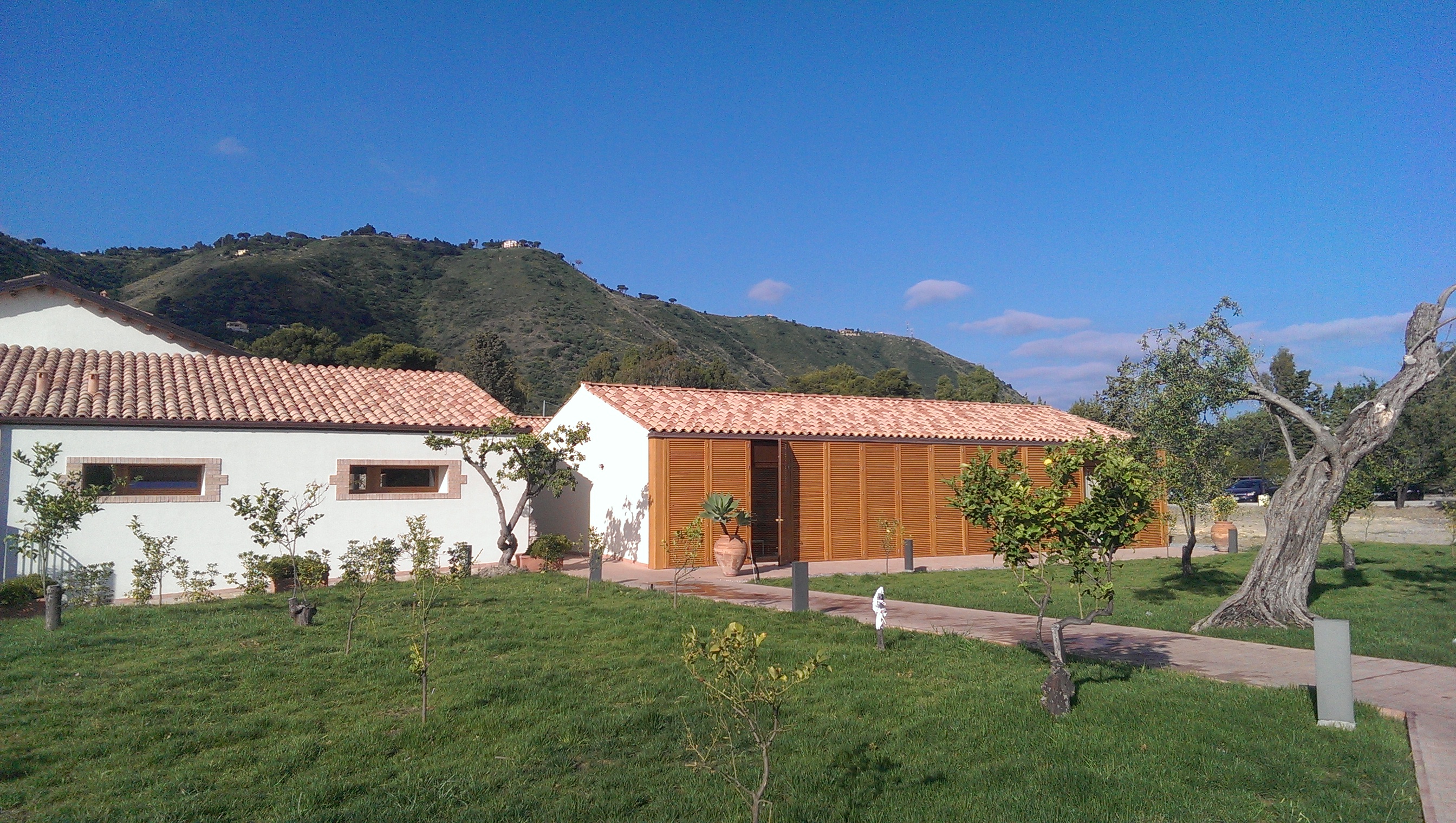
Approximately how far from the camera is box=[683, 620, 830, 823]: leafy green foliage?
4.84 metres

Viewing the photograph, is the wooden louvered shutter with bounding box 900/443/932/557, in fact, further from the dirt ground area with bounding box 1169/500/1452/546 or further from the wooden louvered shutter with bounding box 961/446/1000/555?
the dirt ground area with bounding box 1169/500/1452/546

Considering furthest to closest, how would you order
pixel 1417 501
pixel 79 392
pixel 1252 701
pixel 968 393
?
pixel 968 393 → pixel 1417 501 → pixel 79 392 → pixel 1252 701

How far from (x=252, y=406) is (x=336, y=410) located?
1.60m

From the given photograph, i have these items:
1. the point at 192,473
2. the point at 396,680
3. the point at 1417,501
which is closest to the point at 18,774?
the point at 396,680

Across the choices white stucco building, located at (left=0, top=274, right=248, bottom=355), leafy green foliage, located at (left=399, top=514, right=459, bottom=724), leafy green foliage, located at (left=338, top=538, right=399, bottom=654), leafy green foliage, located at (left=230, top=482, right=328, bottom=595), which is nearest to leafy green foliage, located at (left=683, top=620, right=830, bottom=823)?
leafy green foliage, located at (left=399, top=514, right=459, bottom=724)

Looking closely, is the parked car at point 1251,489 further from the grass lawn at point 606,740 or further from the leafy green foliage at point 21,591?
the leafy green foliage at point 21,591

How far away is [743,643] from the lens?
16.0ft

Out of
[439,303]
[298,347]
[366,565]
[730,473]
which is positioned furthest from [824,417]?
[439,303]

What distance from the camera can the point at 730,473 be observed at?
66.6 feet

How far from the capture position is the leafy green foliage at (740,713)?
4.84 m

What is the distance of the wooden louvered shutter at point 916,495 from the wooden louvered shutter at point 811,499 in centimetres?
253

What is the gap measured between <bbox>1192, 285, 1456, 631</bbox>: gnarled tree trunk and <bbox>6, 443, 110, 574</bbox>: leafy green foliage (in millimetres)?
16788

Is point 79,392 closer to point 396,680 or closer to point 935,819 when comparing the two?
point 396,680

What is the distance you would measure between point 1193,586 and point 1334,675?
10365mm
